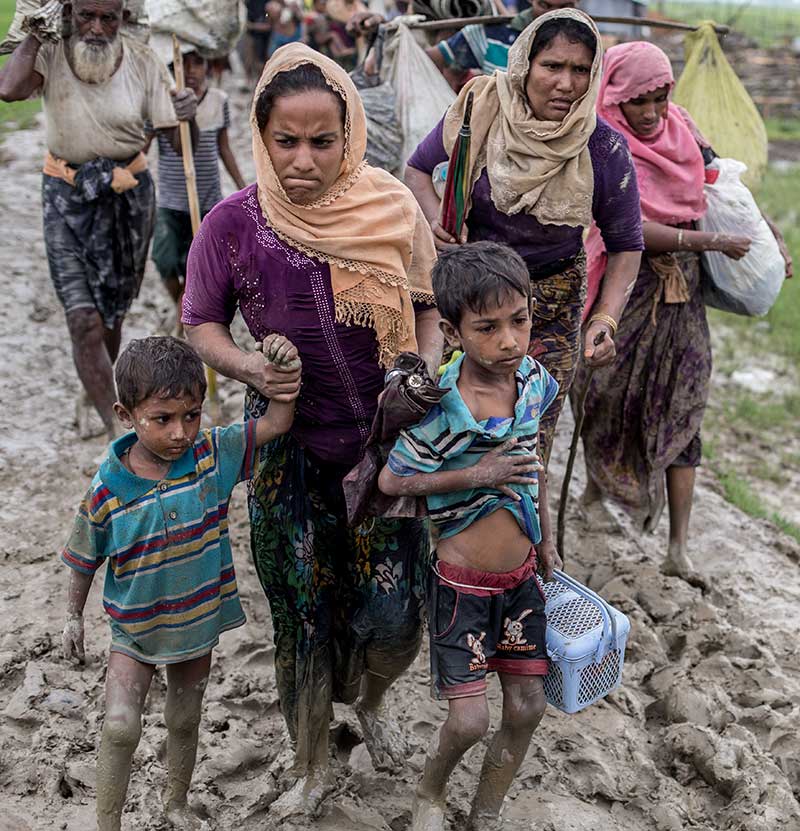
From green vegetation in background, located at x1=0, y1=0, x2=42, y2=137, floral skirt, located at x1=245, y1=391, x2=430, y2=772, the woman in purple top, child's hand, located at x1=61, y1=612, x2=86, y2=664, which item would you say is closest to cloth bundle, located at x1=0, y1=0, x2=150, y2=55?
the woman in purple top

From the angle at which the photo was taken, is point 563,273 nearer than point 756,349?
Yes

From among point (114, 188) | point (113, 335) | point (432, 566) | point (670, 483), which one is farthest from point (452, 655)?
point (113, 335)

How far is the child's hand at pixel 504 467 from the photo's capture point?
2490mm

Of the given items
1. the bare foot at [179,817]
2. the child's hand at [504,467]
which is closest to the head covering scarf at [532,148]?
the child's hand at [504,467]

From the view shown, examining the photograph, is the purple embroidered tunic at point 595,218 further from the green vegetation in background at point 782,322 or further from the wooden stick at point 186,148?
the green vegetation in background at point 782,322

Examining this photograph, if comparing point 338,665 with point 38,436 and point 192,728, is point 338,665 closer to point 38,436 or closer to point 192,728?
point 192,728

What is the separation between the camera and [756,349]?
7910 millimetres

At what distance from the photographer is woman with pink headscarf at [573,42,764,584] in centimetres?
405

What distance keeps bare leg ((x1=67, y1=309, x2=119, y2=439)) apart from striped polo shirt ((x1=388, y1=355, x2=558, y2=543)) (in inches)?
113

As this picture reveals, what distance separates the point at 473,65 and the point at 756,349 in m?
3.87

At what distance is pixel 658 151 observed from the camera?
4.11 metres

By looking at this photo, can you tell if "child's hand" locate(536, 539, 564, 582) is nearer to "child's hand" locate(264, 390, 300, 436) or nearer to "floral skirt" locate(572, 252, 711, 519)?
"child's hand" locate(264, 390, 300, 436)

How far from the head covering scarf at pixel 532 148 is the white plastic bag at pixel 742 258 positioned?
1198 millimetres

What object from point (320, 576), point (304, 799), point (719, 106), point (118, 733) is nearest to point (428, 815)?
point (304, 799)
